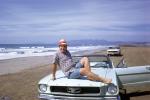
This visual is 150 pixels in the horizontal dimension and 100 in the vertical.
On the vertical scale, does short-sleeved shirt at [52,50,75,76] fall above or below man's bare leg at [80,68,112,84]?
above

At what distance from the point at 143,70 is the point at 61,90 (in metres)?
3.38

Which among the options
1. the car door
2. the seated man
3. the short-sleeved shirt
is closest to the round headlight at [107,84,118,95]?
the seated man

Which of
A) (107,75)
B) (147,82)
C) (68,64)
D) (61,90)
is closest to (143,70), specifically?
(147,82)

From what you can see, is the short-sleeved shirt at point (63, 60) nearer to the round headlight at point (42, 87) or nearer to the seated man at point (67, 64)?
the seated man at point (67, 64)

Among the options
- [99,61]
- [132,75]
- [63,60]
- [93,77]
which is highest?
[63,60]

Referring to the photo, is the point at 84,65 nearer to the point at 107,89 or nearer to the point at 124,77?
the point at 107,89

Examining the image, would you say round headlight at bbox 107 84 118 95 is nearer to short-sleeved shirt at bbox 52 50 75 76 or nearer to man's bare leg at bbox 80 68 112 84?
man's bare leg at bbox 80 68 112 84

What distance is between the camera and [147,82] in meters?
8.84

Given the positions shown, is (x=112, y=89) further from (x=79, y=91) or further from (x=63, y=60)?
(x=63, y=60)

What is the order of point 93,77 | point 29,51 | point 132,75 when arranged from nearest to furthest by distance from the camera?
point 93,77
point 132,75
point 29,51

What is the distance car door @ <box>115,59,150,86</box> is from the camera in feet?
26.9

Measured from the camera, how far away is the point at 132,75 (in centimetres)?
843

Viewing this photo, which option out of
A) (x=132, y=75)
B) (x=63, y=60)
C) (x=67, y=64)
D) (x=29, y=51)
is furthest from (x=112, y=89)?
(x=29, y=51)

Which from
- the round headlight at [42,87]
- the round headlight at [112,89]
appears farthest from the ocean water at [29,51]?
the round headlight at [112,89]
